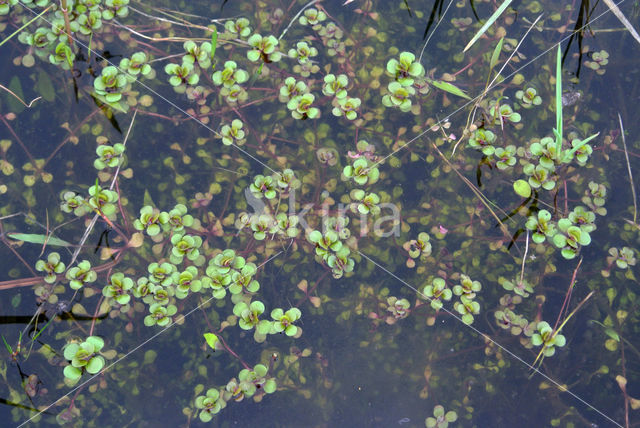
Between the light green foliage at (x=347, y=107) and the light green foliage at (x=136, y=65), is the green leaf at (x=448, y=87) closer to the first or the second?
the light green foliage at (x=347, y=107)

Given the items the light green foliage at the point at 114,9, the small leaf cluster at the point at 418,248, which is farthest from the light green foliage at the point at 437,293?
the light green foliage at the point at 114,9

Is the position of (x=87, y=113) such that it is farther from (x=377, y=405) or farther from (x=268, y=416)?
(x=377, y=405)

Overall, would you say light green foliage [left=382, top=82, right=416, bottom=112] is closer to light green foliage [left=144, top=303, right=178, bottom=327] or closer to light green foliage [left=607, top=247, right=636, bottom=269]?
light green foliage [left=607, top=247, right=636, bottom=269]

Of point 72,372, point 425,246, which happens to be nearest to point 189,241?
point 72,372

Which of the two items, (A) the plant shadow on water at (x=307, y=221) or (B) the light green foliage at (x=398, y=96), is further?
(B) the light green foliage at (x=398, y=96)

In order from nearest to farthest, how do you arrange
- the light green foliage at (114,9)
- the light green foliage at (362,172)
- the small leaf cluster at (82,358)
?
the small leaf cluster at (82,358) < the light green foliage at (362,172) < the light green foliage at (114,9)

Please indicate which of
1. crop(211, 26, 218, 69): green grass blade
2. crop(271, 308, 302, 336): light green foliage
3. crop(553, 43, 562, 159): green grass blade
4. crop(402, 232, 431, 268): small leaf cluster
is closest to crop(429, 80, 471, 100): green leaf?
crop(553, 43, 562, 159): green grass blade
